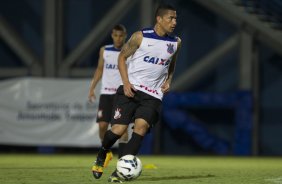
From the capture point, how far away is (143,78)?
8.64 m

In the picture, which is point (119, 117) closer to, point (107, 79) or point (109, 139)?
point (109, 139)

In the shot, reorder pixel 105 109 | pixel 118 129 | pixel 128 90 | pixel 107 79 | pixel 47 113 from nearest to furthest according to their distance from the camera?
pixel 128 90 → pixel 118 129 → pixel 105 109 → pixel 107 79 → pixel 47 113

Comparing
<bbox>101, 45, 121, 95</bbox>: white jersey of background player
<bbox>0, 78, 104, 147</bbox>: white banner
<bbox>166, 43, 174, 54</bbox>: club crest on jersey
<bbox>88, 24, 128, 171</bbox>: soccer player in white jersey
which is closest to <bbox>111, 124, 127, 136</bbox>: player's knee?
<bbox>166, 43, 174, 54</bbox>: club crest on jersey

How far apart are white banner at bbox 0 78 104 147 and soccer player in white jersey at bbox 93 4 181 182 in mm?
9362

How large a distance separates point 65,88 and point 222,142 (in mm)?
3986

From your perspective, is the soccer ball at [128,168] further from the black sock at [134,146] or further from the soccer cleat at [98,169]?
the soccer cleat at [98,169]

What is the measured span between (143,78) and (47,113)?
390 inches

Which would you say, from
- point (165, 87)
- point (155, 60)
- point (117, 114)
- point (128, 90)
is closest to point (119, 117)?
point (117, 114)

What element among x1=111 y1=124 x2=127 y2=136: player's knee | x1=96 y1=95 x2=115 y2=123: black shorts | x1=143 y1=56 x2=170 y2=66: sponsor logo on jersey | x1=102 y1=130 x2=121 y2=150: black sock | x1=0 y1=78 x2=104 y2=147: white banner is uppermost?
x1=143 y1=56 x2=170 y2=66: sponsor logo on jersey

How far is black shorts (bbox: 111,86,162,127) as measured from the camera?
850cm

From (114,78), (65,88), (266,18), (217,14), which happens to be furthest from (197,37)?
(114,78)

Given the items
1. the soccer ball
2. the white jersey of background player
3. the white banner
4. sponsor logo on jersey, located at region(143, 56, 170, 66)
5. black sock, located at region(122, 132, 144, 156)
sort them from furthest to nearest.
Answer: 1. the white banner
2. the white jersey of background player
3. sponsor logo on jersey, located at region(143, 56, 170, 66)
4. black sock, located at region(122, 132, 144, 156)
5. the soccer ball

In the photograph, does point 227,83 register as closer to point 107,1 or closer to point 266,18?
point 266,18

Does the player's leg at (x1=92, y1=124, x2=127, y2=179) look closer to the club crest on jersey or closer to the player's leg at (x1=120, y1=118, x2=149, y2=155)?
the player's leg at (x1=120, y1=118, x2=149, y2=155)
